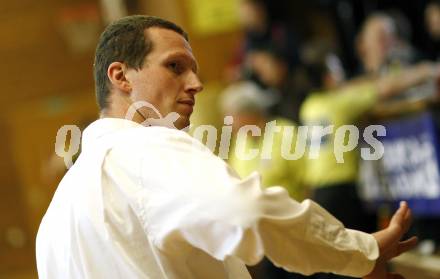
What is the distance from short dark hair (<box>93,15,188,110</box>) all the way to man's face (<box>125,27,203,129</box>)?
0.05 ft

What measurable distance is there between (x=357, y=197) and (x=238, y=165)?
27.0 inches

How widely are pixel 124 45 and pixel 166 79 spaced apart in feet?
0.44

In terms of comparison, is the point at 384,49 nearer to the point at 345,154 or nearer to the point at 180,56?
the point at 345,154

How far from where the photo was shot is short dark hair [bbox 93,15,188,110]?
1.61 meters

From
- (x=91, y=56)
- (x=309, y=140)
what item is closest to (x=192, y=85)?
(x=309, y=140)

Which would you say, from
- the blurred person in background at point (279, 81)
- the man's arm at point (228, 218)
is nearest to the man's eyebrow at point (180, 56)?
the man's arm at point (228, 218)

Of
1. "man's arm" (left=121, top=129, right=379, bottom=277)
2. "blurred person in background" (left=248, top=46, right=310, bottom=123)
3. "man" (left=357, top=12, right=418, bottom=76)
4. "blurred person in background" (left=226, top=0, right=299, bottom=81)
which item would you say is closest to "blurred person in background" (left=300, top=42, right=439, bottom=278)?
"man" (left=357, top=12, right=418, bottom=76)

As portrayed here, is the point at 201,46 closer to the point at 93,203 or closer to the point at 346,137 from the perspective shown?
the point at 346,137

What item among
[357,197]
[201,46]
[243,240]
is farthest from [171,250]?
[201,46]

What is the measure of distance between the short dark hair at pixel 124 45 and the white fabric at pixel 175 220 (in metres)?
0.12

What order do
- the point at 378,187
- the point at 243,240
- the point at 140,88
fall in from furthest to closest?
1. the point at 378,187
2. the point at 140,88
3. the point at 243,240

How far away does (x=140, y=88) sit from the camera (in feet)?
5.26

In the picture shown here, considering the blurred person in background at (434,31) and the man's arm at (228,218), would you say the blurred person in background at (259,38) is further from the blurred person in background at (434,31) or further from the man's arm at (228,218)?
the man's arm at (228,218)

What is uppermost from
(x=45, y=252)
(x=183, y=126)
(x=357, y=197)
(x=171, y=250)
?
(x=183, y=126)
